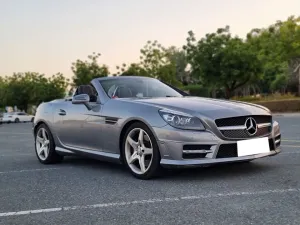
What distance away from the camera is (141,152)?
4.96m

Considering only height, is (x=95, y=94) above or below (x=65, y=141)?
above

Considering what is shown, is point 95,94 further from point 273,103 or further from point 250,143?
point 273,103

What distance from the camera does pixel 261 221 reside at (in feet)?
9.87

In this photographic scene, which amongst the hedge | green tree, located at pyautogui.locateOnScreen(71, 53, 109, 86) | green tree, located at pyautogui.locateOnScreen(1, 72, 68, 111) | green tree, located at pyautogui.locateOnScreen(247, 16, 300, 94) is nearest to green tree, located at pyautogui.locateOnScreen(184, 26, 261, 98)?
green tree, located at pyautogui.locateOnScreen(247, 16, 300, 94)

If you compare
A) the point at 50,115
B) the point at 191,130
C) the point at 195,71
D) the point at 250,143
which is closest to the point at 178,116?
the point at 191,130

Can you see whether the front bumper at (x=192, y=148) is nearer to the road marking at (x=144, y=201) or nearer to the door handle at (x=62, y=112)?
the road marking at (x=144, y=201)

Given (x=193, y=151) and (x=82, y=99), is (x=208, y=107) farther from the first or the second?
(x=82, y=99)

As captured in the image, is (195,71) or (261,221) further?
(195,71)

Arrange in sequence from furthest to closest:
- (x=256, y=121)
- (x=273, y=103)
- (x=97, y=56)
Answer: (x=97, y=56) < (x=273, y=103) < (x=256, y=121)

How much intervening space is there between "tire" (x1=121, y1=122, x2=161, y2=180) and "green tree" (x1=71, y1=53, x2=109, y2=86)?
166 feet

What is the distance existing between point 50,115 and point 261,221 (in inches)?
175

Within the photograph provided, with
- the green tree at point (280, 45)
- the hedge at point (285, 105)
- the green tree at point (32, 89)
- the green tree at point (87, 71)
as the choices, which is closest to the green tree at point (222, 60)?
the green tree at point (280, 45)

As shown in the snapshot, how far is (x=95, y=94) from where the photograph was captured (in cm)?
595

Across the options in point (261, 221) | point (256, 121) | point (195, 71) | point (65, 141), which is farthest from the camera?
point (195, 71)
